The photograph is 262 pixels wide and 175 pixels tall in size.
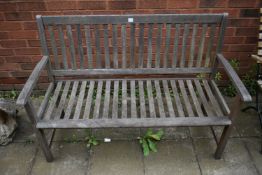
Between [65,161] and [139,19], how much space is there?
142 cm

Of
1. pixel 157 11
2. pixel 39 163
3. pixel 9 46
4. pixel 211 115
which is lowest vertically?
pixel 39 163

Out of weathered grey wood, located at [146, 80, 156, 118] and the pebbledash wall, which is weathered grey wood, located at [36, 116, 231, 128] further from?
the pebbledash wall

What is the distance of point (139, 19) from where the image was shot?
85.0 inches

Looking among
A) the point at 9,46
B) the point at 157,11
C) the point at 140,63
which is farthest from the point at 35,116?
the point at 157,11

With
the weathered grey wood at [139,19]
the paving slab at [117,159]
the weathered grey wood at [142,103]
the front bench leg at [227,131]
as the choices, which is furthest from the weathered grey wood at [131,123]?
the weathered grey wood at [139,19]

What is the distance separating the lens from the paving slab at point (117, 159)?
2.24m

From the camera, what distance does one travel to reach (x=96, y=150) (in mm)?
2443

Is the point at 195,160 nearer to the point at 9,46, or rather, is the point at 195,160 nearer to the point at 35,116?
the point at 35,116

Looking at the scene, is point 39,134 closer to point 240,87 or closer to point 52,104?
point 52,104

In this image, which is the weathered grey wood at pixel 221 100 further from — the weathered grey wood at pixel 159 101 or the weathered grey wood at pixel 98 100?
the weathered grey wood at pixel 98 100


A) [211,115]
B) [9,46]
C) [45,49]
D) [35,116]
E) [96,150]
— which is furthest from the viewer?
[9,46]

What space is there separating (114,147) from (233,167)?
1.08m

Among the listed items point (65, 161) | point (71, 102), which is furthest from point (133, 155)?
point (71, 102)

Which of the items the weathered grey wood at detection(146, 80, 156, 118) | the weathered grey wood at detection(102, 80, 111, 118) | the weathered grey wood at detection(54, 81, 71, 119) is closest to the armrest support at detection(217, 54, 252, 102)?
the weathered grey wood at detection(146, 80, 156, 118)
